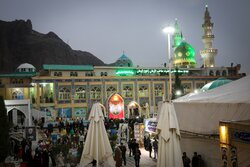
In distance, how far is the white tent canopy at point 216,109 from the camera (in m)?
10.1

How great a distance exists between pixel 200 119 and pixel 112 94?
2778 cm

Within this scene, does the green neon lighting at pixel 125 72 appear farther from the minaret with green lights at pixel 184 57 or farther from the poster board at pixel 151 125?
the poster board at pixel 151 125

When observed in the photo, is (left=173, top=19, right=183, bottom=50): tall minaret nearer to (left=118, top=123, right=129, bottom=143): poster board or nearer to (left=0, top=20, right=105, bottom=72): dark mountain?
(left=0, top=20, right=105, bottom=72): dark mountain

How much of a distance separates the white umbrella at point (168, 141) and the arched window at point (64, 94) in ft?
95.0

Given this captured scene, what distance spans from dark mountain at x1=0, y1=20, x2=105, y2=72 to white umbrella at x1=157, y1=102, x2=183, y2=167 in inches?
2542

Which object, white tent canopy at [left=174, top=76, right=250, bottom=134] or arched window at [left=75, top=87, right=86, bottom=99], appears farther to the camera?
arched window at [left=75, top=87, right=86, bottom=99]

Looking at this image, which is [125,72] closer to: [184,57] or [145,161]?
[184,57]

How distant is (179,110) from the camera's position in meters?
13.9

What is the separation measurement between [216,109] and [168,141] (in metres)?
2.79

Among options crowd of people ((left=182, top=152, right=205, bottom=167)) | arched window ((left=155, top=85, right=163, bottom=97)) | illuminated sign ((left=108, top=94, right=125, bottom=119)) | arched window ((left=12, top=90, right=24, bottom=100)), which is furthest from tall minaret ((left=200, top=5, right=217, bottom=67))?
crowd of people ((left=182, top=152, right=205, bottom=167))

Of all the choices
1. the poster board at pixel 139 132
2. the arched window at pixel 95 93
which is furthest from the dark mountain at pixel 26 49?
the poster board at pixel 139 132

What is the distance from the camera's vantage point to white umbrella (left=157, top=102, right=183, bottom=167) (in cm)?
941

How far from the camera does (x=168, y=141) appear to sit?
31.3ft

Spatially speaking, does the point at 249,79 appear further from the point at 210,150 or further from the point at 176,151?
the point at 176,151
